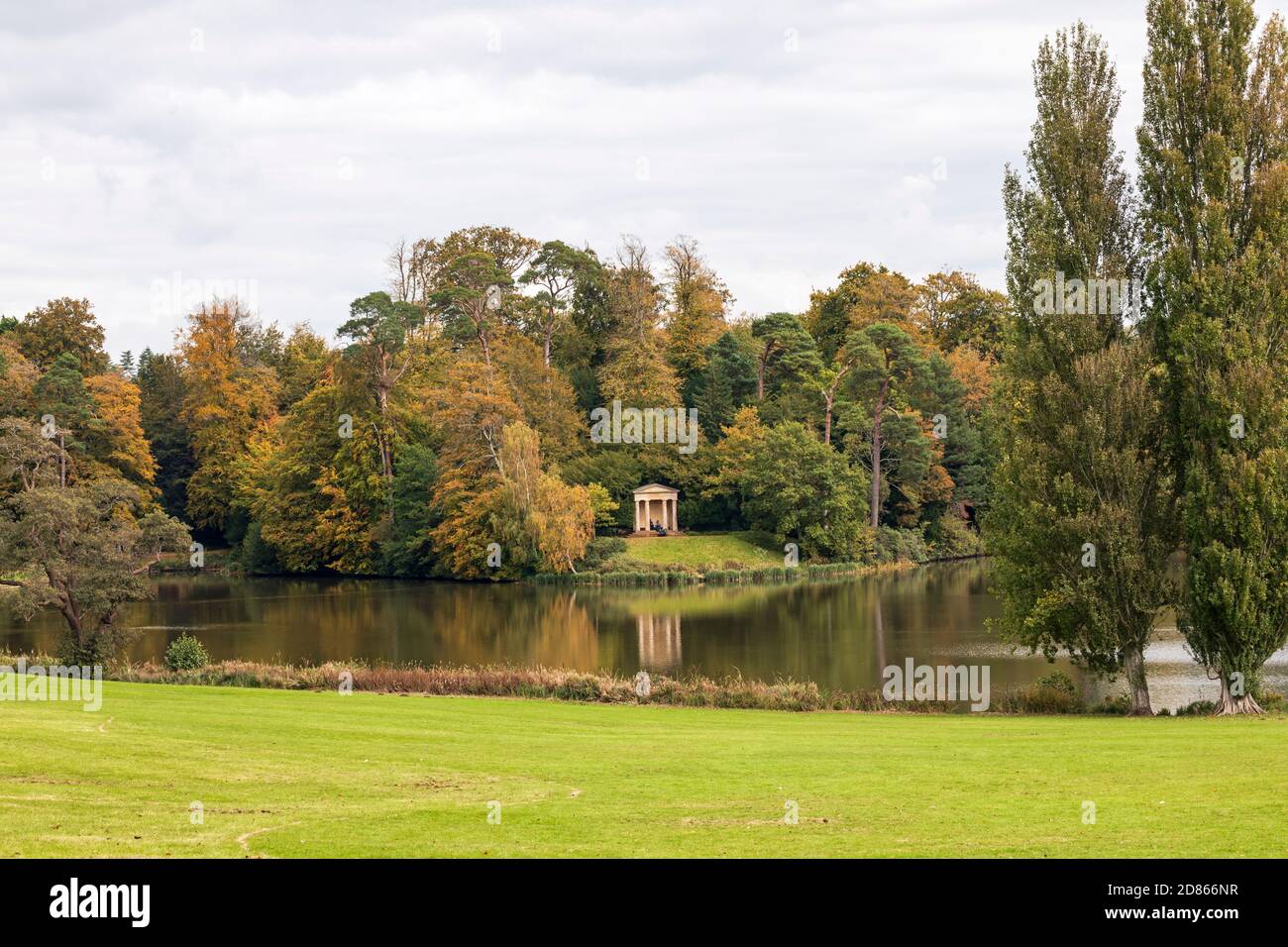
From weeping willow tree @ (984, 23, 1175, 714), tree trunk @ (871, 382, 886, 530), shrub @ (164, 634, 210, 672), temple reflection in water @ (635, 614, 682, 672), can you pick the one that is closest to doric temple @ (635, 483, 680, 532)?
tree trunk @ (871, 382, 886, 530)

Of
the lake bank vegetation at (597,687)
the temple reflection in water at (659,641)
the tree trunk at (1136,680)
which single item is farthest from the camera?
the temple reflection in water at (659,641)

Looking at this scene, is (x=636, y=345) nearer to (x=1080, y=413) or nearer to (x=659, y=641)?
(x=659, y=641)

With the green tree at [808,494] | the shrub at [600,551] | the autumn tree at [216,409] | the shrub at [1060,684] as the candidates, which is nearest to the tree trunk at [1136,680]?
the shrub at [1060,684]

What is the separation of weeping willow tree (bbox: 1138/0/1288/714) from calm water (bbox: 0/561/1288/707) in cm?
357

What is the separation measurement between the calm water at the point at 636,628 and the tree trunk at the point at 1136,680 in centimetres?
165

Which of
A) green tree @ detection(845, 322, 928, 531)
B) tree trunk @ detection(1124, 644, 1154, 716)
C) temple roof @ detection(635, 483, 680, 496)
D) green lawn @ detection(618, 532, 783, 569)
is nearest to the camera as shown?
tree trunk @ detection(1124, 644, 1154, 716)

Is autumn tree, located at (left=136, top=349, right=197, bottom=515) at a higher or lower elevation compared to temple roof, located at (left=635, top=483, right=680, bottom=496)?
higher

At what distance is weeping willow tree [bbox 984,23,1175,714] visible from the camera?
23.0 m

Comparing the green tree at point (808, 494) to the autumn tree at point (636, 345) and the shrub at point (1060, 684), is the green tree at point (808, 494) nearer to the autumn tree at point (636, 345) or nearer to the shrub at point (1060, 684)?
the autumn tree at point (636, 345)

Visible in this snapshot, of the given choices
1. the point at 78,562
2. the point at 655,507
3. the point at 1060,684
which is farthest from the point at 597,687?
the point at 655,507

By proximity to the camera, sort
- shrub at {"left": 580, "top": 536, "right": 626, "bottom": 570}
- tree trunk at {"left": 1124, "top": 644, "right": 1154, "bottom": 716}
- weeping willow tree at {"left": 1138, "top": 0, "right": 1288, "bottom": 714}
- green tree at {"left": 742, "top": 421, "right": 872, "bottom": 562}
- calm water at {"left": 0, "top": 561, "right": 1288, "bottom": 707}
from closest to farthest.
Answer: weeping willow tree at {"left": 1138, "top": 0, "right": 1288, "bottom": 714} < tree trunk at {"left": 1124, "top": 644, "right": 1154, "bottom": 716} < calm water at {"left": 0, "top": 561, "right": 1288, "bottom": 707} < shrub at {"left": 580, "top": 536, "right": 626, "bottom": 570} < green tree at {"left": 742, "top": 421, "right": 872, "bottom": 562}

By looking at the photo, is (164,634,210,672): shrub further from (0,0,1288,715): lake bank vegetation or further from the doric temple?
the doric temple

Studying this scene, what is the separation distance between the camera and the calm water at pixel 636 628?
31.6 m

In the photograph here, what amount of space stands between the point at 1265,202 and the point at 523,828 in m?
18.9
